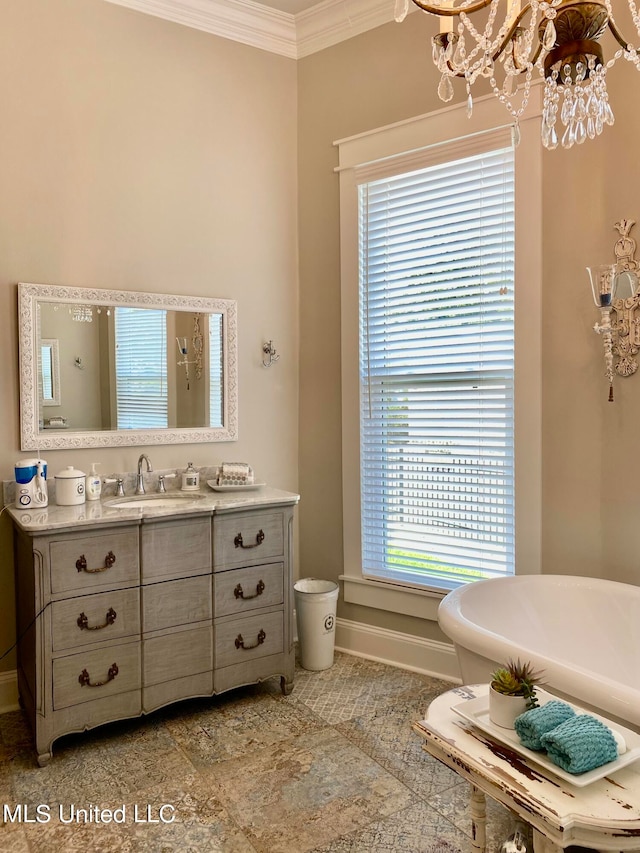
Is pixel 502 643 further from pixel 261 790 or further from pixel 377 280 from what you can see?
pixel 377 280

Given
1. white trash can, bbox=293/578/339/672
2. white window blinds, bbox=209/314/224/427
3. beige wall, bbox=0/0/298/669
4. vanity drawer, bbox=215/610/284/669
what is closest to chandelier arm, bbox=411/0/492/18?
beige wall, bbox=0/0/298/669

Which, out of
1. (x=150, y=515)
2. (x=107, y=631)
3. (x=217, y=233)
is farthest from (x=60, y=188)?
(x=107, y=631)

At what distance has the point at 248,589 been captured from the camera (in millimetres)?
2854

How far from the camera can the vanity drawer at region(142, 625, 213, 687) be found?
260 centimetres

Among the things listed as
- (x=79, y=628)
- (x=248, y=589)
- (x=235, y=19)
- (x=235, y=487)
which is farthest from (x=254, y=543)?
(x=235, y=19)

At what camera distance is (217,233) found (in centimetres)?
333

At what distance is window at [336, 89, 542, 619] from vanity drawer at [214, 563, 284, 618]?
621 millimetres

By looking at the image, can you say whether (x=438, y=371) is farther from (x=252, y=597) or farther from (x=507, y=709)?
(x=507, y=709)

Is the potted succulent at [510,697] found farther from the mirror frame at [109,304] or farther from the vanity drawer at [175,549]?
the mirror frame at [109,304]

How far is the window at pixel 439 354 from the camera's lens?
2.84 metres

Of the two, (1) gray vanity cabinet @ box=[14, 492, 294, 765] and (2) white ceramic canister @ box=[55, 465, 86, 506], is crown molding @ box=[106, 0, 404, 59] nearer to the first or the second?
(2) white ceramic canister @ box=[55, 465, 86, 506]

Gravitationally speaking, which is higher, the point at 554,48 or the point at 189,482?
the point at 554,48

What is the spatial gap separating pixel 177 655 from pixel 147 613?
0.23 metres

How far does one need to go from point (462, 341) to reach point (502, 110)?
999 millimetres
